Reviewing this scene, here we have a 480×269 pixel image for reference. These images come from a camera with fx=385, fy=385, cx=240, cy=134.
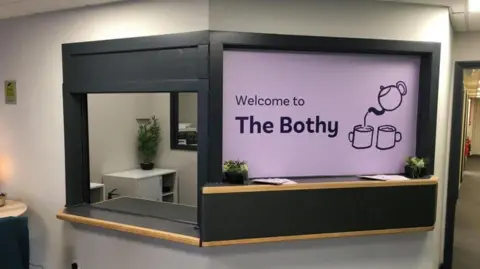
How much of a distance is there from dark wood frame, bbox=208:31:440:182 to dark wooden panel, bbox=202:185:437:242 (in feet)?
0.79

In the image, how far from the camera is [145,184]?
4684mm

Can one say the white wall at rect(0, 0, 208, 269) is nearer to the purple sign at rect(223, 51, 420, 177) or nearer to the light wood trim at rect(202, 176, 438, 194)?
the purple sign at rect(223, 51, 420, 177)

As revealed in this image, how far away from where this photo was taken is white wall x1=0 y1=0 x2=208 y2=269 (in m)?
3.06

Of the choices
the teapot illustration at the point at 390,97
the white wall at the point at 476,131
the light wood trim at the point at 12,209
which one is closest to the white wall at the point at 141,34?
the light wood trim at the point at 12,209

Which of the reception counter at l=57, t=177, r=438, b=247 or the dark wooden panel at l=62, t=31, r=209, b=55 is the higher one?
the dark wooden panel at l=62, t=31, r=209, b=55

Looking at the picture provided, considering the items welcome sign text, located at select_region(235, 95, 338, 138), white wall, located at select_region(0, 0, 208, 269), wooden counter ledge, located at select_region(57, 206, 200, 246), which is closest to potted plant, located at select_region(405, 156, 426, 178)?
welcome sign text, located at select_region(235, 95, 338, 138)

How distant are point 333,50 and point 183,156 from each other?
3.13 meters

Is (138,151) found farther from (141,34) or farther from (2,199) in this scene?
(141,34)

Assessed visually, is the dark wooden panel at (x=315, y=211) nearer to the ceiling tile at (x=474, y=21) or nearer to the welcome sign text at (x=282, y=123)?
the welcome sign text at (x=282, y=123)

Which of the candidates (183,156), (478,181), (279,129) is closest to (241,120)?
(279,129)

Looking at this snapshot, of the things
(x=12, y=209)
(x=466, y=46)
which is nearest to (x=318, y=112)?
(x=466, y=46)

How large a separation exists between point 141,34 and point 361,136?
1.78 metres

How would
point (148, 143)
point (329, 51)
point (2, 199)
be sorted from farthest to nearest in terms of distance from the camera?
1. point (148, 143)
2. point (2, 199)
3. point (329, 51)

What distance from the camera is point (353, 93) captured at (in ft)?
9.32
